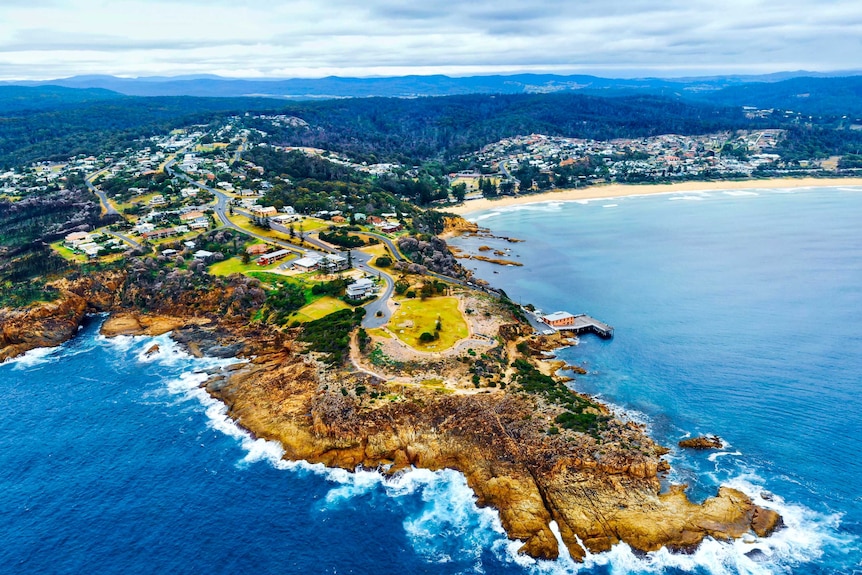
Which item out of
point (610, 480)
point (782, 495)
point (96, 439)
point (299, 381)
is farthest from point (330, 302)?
point (782, 495)

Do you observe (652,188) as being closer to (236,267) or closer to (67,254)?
(236,267)

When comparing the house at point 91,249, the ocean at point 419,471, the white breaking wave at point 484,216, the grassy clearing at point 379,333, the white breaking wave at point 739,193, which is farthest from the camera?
the white breaking wave at point 739,193

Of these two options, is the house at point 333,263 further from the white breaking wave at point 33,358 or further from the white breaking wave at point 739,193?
the white breaking wave at point 739,193

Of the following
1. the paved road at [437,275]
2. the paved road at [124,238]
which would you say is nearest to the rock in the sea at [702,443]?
the paved road at [437,275]

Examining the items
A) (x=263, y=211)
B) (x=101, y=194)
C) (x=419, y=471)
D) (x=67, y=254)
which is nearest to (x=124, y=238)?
(x=67, y=254)

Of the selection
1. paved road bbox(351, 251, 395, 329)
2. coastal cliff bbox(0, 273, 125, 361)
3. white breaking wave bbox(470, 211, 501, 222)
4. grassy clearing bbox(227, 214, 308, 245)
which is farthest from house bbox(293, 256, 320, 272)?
white breaking wave bbox(470, 211, 501, 222)

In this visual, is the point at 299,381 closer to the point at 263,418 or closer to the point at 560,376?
the point at 263,418
